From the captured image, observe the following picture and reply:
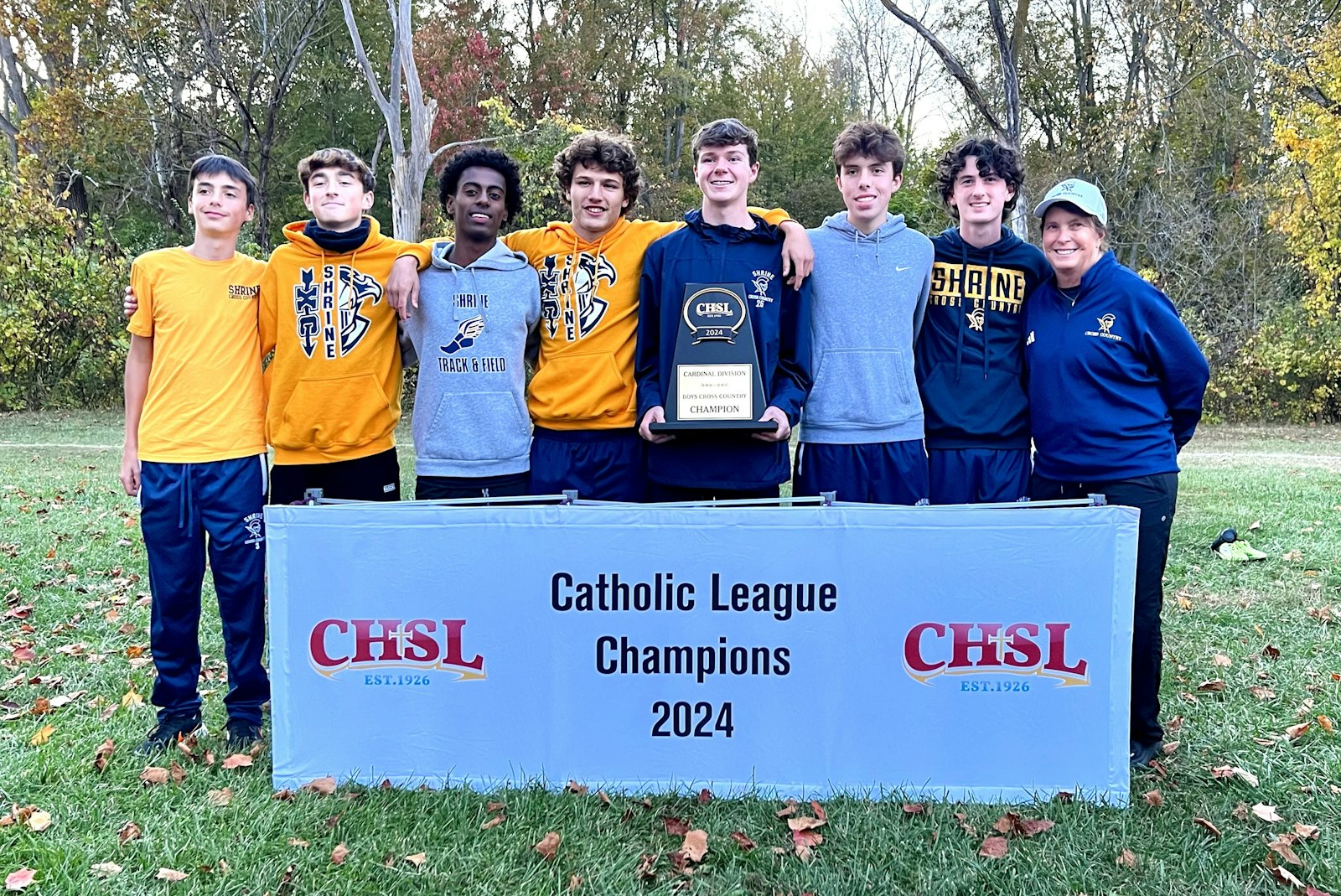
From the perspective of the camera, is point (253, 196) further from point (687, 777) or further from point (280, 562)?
point (687, 777)

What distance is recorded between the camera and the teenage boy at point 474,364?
372 centimetres

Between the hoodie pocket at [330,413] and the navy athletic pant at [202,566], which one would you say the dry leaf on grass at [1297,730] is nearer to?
the hoodie pocket at [330,413]

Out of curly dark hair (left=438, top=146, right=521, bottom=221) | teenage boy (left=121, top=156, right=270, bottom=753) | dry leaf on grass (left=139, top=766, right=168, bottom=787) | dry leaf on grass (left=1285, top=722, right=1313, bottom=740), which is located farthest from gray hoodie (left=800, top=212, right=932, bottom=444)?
dry leaf on grass (left=139, top=766, right=168, bottom=787)

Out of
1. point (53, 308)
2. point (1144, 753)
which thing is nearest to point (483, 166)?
point (1144, 753)

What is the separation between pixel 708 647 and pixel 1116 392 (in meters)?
1.67

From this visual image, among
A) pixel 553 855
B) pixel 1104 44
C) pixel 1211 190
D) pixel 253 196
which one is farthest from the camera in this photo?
pixel 1104 44

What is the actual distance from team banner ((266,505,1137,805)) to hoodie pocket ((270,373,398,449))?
1.75 ft

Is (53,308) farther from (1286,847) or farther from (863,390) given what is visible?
(1286,847)

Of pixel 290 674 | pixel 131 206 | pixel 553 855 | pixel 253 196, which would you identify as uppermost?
pixel 131 206

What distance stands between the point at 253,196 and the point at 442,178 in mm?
721

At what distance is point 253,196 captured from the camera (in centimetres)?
394

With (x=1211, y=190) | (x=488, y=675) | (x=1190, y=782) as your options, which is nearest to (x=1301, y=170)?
(x=1211, y=190)

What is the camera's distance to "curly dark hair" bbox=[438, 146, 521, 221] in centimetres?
393

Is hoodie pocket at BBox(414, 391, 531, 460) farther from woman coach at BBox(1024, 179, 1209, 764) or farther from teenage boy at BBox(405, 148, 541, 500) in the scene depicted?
woman coach at BBox(1024, 179, 1209, 764)
